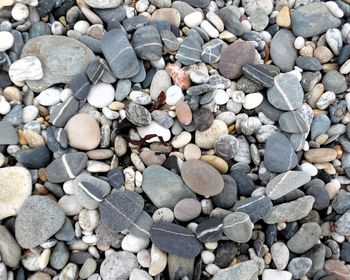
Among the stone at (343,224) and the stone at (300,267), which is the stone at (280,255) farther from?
the stone at (343,224)

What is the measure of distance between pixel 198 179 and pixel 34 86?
62 cm

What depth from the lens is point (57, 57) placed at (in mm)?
1438

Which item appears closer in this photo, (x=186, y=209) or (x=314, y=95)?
(x=186, y=209)

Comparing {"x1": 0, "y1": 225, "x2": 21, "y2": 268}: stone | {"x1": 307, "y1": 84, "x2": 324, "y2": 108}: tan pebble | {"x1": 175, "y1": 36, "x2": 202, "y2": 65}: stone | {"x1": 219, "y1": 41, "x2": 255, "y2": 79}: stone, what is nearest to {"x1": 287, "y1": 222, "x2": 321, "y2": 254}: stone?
{"x1": 307, "y1": 84, "x2": 324, "y2": 108}: tan pebble

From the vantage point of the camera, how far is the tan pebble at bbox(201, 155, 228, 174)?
4.47 feet

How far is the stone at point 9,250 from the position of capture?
1.21m

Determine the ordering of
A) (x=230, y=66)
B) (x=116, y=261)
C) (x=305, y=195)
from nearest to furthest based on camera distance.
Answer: (x=116, y=261)
(x=305, y=195)
(x=230, y=66)

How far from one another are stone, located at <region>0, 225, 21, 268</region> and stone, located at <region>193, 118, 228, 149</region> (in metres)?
Result: 0.63

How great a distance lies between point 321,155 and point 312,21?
529mm

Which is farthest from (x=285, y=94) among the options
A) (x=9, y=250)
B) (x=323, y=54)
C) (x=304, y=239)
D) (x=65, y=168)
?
(x=9, y=250)

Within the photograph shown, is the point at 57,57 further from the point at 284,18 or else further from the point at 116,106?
the point at 284,18

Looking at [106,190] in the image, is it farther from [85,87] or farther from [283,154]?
[283,154]

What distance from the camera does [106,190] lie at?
1.29m

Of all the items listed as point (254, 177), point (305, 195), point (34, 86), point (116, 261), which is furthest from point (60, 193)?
point (305, 195)
